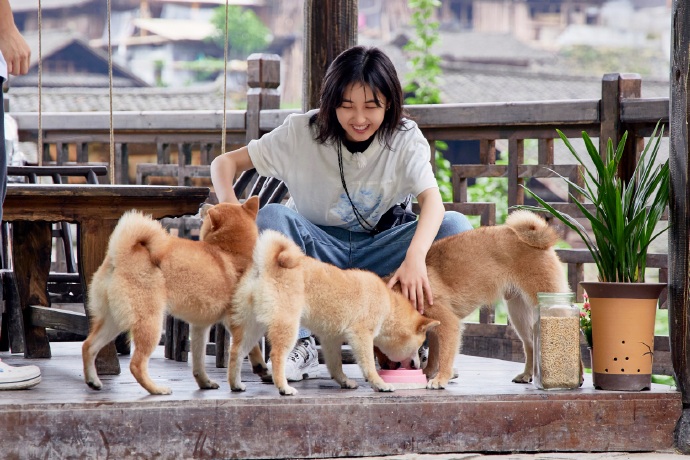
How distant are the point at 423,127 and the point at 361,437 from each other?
2.48 metres

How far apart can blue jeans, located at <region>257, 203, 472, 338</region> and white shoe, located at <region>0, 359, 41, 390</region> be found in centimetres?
114

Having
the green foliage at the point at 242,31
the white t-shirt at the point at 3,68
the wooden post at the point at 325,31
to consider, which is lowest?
the white t-shirt at the point at 3,68

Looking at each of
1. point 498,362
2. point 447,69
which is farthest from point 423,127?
point 447,69

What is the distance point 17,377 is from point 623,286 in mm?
2161

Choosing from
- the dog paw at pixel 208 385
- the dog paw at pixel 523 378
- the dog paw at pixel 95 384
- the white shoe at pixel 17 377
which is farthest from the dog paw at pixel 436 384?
the white shoe at pixel 17 377

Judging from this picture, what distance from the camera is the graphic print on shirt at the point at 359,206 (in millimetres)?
3793

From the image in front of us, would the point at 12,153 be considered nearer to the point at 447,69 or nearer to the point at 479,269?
the point at 479,269

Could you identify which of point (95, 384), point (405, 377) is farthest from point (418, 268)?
point (95, 384)

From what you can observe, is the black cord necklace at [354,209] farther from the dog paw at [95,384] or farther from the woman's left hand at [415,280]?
the dog paw at [95,384]

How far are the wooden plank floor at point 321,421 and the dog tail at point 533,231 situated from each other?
540 mm

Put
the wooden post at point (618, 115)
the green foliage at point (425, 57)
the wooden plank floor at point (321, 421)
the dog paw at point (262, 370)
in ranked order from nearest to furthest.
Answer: the wooden plank floor at point (321, 421)
the dog paw at point (262, 370)
the wooden post at point (618, 115)
the green foliage at point (425, 57)

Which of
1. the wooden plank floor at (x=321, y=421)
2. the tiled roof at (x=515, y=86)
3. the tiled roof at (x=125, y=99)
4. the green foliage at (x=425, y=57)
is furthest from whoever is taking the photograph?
the tiled roof at (x=515, y=86)

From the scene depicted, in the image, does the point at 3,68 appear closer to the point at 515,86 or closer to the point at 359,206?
the point at 359,206

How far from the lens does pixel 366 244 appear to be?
3.84m
